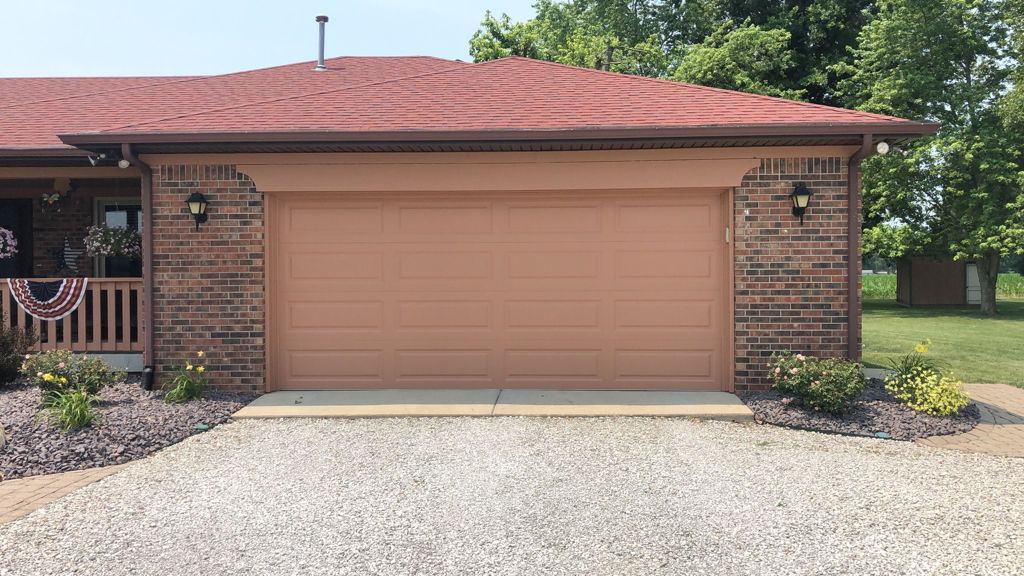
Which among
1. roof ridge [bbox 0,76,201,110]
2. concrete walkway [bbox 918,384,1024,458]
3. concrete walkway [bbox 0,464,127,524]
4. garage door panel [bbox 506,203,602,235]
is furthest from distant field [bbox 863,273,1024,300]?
concrete walkway [bbox 0,464,127,524]

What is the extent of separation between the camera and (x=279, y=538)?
11.6ft

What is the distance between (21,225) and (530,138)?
8045 mm

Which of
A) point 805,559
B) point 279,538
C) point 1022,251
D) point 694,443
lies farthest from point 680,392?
point 1022,251

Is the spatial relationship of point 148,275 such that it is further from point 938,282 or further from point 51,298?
point 938,282

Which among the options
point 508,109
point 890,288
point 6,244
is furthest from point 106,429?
point 890,288

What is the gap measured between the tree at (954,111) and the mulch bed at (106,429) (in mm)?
20927

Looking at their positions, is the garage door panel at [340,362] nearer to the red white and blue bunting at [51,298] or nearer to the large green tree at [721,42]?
the red white and blue bunting at [51,298]

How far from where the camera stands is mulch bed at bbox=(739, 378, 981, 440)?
5598 mm

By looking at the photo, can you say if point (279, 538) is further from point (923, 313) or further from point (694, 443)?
point (923, 313)

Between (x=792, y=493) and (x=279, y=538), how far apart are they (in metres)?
3.21

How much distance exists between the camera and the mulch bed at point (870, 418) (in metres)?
5.60

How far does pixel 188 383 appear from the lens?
21.7 ft

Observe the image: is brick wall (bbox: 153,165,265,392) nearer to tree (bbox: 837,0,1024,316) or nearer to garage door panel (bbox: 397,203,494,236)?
garage door panel (bbox: 397,203,494,236)

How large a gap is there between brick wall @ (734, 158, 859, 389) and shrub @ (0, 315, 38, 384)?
26.2 feet
